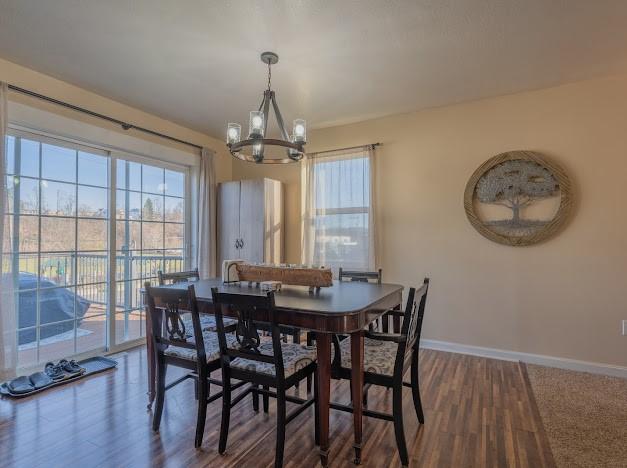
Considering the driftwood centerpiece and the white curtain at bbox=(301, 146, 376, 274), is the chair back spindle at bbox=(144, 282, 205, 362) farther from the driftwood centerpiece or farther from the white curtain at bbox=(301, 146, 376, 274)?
the white curtain at bbox=(301, 146, 376, 274)

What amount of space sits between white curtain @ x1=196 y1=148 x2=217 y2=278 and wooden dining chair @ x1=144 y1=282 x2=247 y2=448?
2142 millimetres

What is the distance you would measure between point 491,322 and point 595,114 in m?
2.10

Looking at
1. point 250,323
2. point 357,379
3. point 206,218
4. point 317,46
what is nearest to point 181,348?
point 250,323

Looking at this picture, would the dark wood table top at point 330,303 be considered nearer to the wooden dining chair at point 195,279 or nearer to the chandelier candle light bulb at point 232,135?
the wooden dining chair at point 195,279

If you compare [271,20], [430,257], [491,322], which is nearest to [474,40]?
[271,20]

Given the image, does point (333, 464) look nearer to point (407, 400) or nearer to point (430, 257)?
point (407, 400)

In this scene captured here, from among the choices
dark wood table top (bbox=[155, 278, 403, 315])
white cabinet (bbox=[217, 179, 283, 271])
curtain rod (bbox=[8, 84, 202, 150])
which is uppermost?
curtain rod (bbox=[8, 84, 202, 150])

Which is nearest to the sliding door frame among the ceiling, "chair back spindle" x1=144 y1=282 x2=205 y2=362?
the ceiling

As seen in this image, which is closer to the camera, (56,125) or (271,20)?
(271,20)

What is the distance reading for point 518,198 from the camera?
329 cm

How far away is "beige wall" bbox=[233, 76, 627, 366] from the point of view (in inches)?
119

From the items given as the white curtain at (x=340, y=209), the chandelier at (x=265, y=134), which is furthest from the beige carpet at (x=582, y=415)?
the chandelier at (x=265, y=134)

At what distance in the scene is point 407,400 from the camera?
253cm

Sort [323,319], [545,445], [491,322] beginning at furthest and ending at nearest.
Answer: [491,322] → [545,445] → [323,319]
